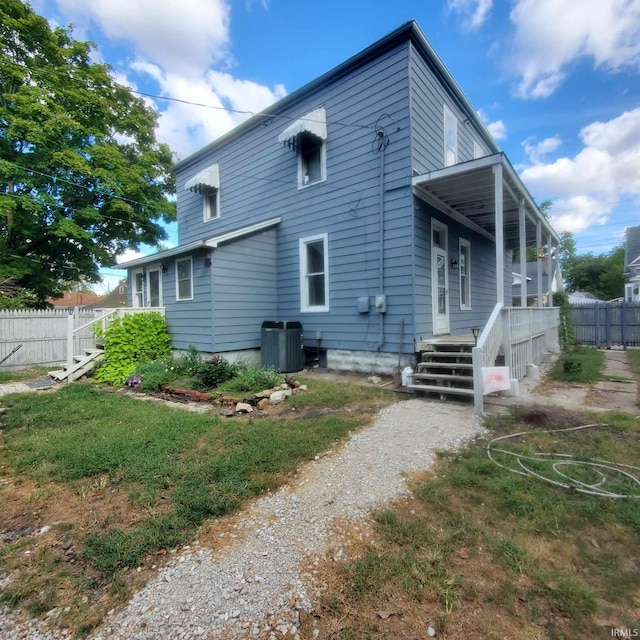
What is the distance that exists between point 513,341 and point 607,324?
9998mm

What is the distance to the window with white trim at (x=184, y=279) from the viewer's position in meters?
8.18

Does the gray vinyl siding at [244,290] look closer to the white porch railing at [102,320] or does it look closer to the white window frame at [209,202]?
the white porch railing at [102,320]

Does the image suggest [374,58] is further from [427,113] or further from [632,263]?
[632,263]

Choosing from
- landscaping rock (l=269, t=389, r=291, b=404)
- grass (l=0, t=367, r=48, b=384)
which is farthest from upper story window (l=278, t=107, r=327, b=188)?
grass (l=0, t=367, r=48, b=384)

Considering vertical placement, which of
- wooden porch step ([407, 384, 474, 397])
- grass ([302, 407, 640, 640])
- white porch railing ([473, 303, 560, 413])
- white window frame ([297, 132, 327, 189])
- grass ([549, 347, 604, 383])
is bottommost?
grass ([302, 407, 640, 640])

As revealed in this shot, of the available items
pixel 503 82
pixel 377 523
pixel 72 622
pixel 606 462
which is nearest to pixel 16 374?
pixel 72 622

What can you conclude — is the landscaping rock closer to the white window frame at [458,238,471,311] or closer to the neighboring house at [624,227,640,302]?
the white window frame at [458,238,471,311]

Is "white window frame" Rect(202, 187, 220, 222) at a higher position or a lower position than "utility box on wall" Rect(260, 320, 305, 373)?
higher

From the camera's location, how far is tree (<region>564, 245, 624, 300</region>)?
40.8 m

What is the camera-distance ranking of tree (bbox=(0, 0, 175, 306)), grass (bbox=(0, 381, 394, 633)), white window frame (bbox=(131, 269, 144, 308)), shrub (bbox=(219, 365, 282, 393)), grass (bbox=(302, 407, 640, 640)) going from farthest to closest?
tree (bbox=(0, 0, 175, 306))
white window frame (bbox=(131, 269, 144, 308))
shrub (bbox=(219, 365, 282, 393))
grass (bbox=(0, 381, 394, 633))
grass (bbox=(302, 407, 640, 640))

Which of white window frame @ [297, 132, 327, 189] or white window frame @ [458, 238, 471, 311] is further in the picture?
white window frame @ [458, 238, 471, 311]

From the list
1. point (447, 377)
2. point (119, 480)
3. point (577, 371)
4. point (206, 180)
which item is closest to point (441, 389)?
point (447, 377)

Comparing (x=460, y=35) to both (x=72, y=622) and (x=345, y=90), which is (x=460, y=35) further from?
(x=72, y=622)

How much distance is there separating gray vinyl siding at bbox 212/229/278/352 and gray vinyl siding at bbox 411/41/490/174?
4.02 meters
